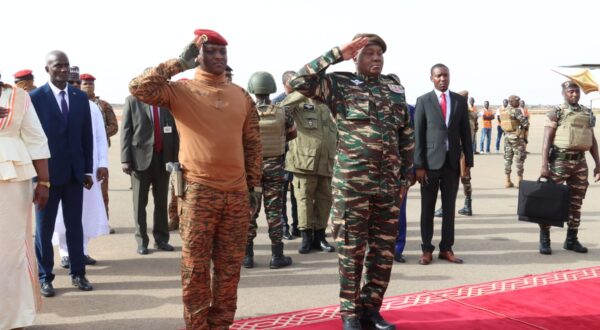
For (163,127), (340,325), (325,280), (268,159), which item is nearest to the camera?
(340,325)

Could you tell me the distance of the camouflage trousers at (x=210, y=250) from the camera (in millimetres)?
4047

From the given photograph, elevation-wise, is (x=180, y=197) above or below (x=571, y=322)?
above

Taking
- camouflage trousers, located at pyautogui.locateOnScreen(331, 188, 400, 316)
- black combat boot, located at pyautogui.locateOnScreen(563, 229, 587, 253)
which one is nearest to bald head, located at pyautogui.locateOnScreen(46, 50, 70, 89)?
camouflage trousers, located at pyautogui.locateOnScreen(331, 188, 400, 316)

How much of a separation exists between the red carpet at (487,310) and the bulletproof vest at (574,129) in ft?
5.92

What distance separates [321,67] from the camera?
426 centimetres

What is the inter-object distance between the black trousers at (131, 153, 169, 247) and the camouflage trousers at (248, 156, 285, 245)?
1.36 meters

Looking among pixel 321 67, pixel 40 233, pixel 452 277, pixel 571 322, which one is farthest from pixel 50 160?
pixel 571 322

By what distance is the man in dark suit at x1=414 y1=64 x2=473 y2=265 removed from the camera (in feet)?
22.0

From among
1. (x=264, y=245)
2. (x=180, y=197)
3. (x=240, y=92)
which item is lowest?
(x=264, y=245)

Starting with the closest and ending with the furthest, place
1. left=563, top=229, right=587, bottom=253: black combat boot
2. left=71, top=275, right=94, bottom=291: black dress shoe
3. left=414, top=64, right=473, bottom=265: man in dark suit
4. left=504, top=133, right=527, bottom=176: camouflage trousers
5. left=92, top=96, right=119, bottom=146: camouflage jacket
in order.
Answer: left=71, top=275, right=94, bottom=291: black dress shoe
left=414, top=64, right=473, bottom=265: man in dark suit
left=563, top=229, right=587, bottom=253: black combat boot
left=92, top=96, right=119, bottom=146: camouflage jacket
left=504, top=133, right=527, bottom=176: camouflage trousers

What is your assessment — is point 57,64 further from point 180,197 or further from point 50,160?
point 180,197

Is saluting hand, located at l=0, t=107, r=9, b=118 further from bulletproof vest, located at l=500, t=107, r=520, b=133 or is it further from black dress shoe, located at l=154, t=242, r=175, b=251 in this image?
bulletproof vest, located at l=500, t=107, r=520, b=133

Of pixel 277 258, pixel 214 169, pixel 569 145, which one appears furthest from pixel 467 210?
pixel 214 169

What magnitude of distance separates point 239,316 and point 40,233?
1.91 meters
